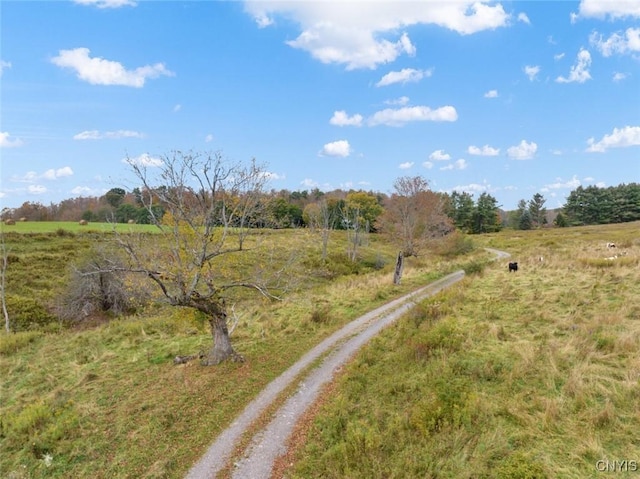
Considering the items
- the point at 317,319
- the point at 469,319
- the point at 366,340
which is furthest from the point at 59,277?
the point at 469,319

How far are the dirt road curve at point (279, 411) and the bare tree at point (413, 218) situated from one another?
25312 mm

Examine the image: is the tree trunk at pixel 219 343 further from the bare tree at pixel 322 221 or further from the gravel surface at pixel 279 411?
the bare tree at pixel 322 221

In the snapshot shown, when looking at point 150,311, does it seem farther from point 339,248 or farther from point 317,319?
point 339,248

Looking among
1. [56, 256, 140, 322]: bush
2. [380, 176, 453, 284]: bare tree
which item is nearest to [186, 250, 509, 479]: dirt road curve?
[56, 256, 140, 322]: bush

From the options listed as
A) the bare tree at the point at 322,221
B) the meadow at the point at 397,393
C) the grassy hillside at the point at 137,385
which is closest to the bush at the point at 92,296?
the grassy hillside at the point at 137,385

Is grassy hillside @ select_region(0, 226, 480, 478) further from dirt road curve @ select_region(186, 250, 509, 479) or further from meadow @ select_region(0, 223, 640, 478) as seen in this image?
dirt road curve @ select_region(186, 250, 509, 479)

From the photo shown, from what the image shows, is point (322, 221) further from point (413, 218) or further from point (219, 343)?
point (219, 343)

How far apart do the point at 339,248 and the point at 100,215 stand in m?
42.9

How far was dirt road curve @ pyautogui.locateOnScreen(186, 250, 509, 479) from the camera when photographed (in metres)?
8.24

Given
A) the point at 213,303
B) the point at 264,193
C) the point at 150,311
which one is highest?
the point at 264,193

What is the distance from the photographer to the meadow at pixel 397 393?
7.40m

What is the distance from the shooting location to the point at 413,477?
6.98 metres

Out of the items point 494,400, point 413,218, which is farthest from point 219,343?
point 413,218

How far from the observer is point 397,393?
1041cm
